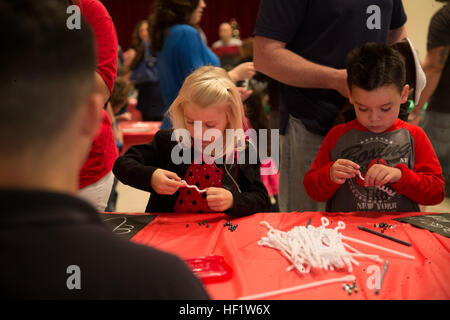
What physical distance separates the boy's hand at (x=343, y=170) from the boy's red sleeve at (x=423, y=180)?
8.1 inches

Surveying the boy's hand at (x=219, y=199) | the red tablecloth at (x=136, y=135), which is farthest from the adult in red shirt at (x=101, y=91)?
the red tablecloth at (x=136, y=135)

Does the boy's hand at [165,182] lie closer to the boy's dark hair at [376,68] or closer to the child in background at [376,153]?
the child in background at [376,153]

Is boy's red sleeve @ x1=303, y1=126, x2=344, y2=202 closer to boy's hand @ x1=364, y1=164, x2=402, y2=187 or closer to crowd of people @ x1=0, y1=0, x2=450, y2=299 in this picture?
crowd of people @ x1=0, y1=0, x2=450, y2=299

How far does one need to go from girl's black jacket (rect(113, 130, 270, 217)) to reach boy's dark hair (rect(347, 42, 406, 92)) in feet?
1.81

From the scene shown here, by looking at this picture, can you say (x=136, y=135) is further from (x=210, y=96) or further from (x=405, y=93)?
(x=405, y=93)

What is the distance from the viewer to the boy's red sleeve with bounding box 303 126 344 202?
1.77 metres

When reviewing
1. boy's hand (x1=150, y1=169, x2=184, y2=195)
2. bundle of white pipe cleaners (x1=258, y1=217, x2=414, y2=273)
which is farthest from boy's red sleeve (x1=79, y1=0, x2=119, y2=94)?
bundle of white pipe cleaners (x1=258, y1=217, x2=414, y2=273)

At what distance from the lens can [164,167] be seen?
6.19ft

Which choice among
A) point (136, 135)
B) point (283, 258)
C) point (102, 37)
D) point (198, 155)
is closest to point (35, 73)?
point (283, 258)

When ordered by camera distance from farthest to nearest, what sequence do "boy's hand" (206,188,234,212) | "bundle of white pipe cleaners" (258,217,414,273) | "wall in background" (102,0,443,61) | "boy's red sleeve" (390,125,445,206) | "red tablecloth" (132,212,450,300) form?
"wall in background" (102,0,443,61) → "boy's red sleeve" (390,125,445,206) → "boy's hand" (206,188,234,212) → "bundle of white pipe cleaners" (258,217,414,273) → "red tablecloth" (132,212,450,300)

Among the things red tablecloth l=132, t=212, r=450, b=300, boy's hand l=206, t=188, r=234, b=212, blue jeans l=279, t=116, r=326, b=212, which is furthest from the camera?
blue jeans l=279, t=116, r=326, b=212

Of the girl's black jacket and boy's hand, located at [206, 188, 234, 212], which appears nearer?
boy's hand, located at [206, 188, 234, 212]
